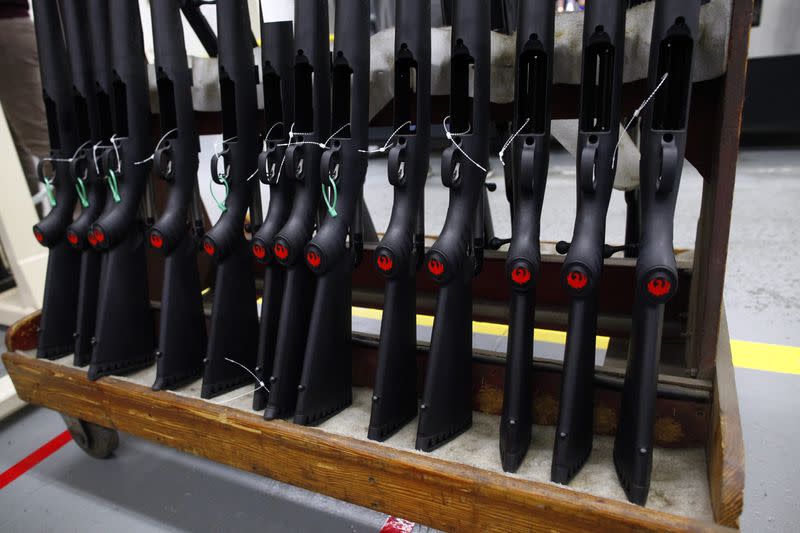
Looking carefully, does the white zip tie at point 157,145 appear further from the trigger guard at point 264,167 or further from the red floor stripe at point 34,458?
the red floor stripe at point 34,458

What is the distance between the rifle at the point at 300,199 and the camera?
0.84m

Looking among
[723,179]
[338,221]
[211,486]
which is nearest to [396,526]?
[211,486]

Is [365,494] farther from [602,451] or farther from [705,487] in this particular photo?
[705,487]

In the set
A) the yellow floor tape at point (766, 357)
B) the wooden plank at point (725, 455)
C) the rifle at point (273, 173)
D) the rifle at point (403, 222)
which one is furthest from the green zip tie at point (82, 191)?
the yellow floor tape at point (766, 357)

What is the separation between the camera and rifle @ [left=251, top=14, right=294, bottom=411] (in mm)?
875

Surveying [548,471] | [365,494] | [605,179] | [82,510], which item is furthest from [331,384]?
[82,510]

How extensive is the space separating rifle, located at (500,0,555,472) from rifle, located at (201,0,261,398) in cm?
46

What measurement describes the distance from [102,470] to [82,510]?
0.12 meters

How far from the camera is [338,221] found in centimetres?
84

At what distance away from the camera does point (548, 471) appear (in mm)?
729

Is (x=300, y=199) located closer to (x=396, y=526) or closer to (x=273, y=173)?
(x=273, y=173)

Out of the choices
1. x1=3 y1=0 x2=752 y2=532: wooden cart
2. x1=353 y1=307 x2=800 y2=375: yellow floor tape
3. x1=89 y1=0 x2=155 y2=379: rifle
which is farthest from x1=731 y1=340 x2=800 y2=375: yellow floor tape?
x1=89 y1=0 x2=155 y2=379: rifle

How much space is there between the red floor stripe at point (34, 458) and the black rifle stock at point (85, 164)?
1.25 feet

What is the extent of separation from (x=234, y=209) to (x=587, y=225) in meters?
0.58
